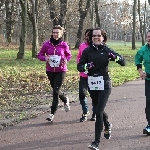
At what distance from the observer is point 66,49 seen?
7758 mm

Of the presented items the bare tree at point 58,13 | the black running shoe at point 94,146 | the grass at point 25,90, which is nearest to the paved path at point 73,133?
the black running shoe at point 94,146

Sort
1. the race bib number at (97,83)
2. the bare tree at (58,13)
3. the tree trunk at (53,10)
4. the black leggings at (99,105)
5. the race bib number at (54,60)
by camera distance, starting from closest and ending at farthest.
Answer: the black leggings at (99,105)
the race bib number at (97,83)
the race bib number at (54,60)
the bare tree at (58,13)
the tree trunk at (53,10)

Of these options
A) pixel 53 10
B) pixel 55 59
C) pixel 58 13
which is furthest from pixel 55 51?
pixel 58 13

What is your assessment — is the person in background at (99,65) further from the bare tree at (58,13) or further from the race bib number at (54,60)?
the bare tree at (58,13)

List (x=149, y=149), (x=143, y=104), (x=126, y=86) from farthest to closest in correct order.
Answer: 1. (x=126, y=86)
2. (x=143, y=104)
3. (x=149, y=149)

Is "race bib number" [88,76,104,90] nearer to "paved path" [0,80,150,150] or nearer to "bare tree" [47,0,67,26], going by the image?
"paved path" [0,80,150,150]

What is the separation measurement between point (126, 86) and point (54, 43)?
20.6ft

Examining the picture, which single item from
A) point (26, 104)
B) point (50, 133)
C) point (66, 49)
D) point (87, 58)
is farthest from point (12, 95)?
point (87, 58)

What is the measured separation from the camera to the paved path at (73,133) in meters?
5.90

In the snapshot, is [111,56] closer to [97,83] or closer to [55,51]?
[97,83]

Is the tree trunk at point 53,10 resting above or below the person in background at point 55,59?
above

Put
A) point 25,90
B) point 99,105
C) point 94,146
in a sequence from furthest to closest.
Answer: point 25,90
point 99,105
point 94,146

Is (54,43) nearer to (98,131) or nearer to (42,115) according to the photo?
(42,115)

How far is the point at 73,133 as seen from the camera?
6688 mm
